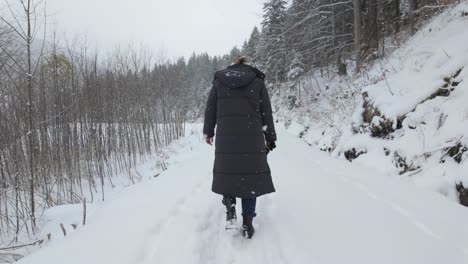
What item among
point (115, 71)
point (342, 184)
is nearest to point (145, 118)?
point (115, 71)

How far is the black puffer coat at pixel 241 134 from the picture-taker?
122 inches

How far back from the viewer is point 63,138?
31.9 feet

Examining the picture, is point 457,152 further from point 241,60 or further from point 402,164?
point 241,60

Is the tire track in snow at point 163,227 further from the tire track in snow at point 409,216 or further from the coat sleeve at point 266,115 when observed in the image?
the tire track in snow at point 409,216

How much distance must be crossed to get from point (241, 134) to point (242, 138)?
0.04 m

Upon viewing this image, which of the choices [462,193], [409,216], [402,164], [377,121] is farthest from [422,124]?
[409,216]

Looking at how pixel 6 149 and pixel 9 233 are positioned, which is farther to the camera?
pixel 6 149

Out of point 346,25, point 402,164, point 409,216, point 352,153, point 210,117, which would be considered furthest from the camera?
point 346,25

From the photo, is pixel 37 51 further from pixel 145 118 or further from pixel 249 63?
pixel 145 118

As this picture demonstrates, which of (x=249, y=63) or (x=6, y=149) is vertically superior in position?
(x=249, y=63)

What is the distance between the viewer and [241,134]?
10.2 ft

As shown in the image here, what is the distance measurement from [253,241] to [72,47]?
9.78m

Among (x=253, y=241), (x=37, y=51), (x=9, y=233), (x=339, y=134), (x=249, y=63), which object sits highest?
(x=37, y=51)

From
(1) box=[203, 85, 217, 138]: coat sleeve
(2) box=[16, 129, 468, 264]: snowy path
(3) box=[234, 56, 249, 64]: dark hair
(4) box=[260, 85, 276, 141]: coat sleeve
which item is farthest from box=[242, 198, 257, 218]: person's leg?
(3) box=[234, 56, 249, 64]: dark hair
